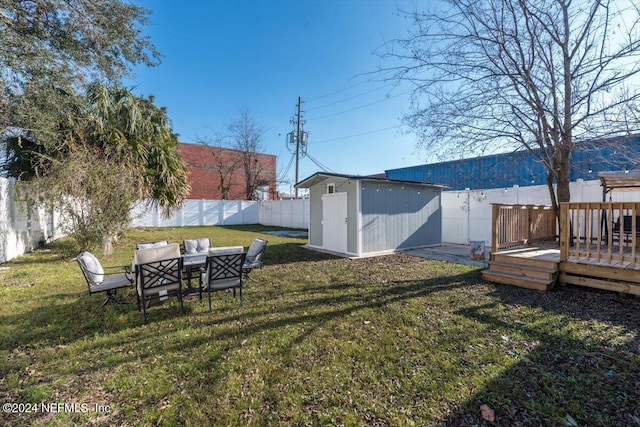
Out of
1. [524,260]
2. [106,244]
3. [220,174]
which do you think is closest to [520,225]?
[524,260]

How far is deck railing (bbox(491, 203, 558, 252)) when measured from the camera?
Result: 589 cm

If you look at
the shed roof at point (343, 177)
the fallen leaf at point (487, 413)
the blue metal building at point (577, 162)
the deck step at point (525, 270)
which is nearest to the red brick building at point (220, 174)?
the shed roof at point (343, 177)

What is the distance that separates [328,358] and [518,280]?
14.0 ft

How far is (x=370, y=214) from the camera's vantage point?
8.85m

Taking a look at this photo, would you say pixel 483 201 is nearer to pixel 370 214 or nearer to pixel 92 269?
pixel 370 214

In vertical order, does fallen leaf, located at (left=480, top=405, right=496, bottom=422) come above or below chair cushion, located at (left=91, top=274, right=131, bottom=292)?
below

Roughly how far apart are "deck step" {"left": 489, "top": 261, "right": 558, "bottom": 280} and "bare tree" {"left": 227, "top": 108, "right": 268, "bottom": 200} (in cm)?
2142

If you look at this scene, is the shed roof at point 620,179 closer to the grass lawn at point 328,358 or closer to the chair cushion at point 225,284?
the grass lawn at point 328,358

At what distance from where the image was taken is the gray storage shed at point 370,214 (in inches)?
344

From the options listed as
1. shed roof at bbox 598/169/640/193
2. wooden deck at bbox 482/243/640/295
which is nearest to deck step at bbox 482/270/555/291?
wooden deck at bbox 482/243/640/295

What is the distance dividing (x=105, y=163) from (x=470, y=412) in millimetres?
10106

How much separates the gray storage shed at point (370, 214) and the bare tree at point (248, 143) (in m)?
14.9

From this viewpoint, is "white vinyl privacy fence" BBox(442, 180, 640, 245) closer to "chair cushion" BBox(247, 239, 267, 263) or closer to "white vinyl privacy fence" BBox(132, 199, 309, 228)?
"chair cushion" BBox(247, 239, 267, 263)

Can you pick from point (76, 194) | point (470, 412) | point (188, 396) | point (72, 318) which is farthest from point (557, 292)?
point (76, 194)
